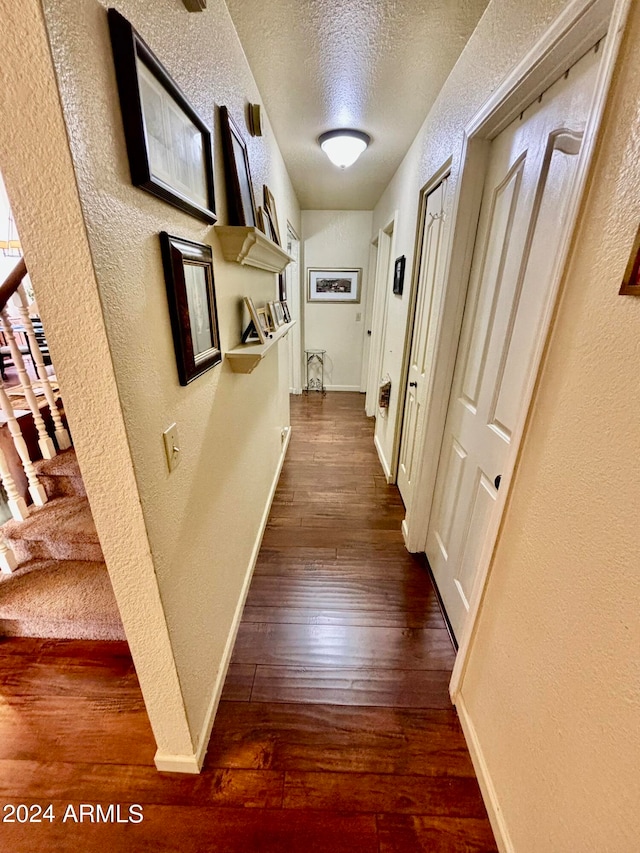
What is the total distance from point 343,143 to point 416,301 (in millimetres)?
1108

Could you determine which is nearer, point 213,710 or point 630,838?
point 630,838

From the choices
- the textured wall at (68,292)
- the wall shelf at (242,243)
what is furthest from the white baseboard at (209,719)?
the wall shelf at (242,243)

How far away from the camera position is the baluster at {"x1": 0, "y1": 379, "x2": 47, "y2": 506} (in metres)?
1.41

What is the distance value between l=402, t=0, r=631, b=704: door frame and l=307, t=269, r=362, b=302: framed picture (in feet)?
11.2

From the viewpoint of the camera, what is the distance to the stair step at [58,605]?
4.64 ft

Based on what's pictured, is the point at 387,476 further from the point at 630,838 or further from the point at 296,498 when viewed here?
the point at 630,838

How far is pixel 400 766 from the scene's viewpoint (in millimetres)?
1109

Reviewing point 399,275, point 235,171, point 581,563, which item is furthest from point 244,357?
point 399,275

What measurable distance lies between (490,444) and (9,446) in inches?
87.1

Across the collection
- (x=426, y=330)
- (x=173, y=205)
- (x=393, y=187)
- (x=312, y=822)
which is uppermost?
(x=393, y=187)

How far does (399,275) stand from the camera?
8.23 feet

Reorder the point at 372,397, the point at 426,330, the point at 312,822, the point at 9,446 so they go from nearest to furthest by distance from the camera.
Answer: the point at 312,822
the point at 9,446
the point at 426,330
the point at 372,397

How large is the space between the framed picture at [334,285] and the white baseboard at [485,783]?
446cm

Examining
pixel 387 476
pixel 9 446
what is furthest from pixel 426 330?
pixel 9 446
